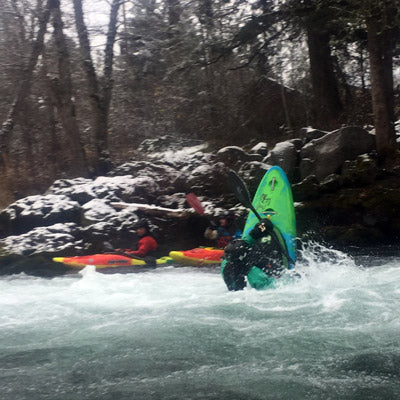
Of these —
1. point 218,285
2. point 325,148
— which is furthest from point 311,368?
point 325,148

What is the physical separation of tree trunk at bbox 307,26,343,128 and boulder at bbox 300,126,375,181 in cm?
299

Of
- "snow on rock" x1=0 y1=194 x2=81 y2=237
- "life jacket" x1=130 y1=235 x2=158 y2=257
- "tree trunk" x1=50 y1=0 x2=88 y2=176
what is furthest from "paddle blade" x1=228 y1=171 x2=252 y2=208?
"tree trunk" x1=50 y1=0 x2=88 y2=176

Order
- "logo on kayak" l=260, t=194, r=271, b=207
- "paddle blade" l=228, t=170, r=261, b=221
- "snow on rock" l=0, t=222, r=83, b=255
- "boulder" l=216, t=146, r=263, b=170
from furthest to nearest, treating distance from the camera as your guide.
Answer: "boulder" l=216, t=146, r=263, b=170 < "snow on rock" l=0, t=222, r=83, b=255 < "logo on kayak" l=260, t=194, r=271, b=207 < "paddle blade" l=228, t=170, r=261, b=221

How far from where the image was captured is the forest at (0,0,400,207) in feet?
38.7

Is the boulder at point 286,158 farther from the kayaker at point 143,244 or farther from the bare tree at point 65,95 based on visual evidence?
the bare tree at point 65,95

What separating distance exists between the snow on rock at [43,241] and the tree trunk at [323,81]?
24.9 ft

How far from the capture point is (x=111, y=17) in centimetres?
1459

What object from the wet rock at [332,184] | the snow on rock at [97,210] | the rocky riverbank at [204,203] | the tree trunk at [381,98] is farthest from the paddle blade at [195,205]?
the tree trunk at [381,98]

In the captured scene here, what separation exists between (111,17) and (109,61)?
120cm

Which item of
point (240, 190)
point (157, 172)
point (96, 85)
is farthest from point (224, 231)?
point (96, 85)

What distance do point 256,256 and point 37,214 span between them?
20.1ft

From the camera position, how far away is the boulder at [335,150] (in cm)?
1098

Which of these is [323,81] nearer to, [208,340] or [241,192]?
[241,192]

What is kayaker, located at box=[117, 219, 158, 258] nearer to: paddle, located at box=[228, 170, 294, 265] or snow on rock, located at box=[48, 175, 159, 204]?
snow on rock, located at box=[48, 175, 159, 204]
